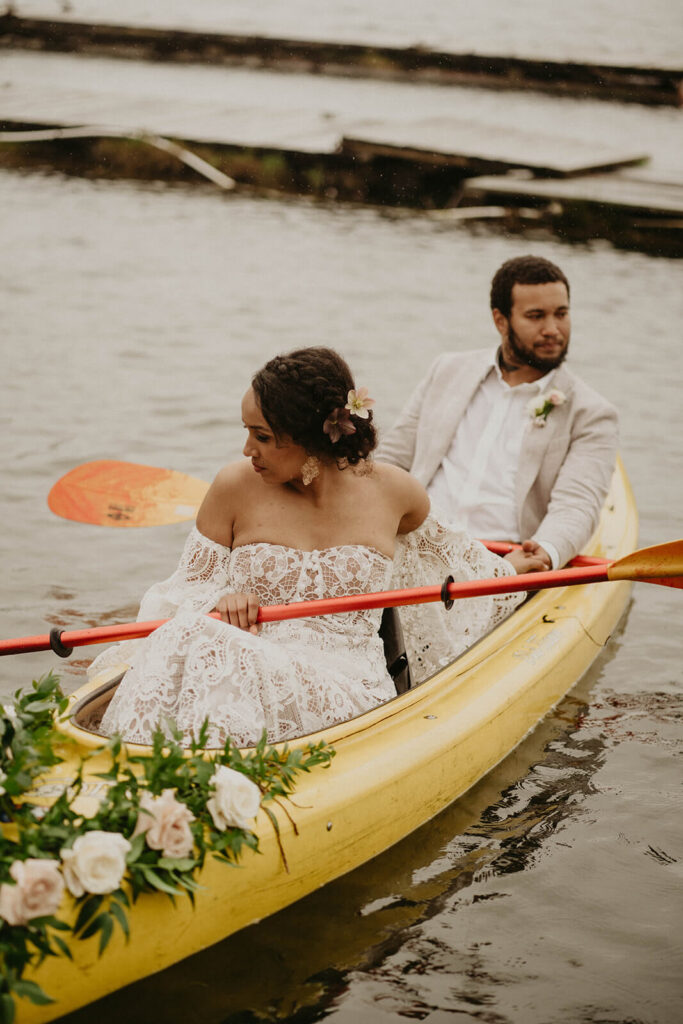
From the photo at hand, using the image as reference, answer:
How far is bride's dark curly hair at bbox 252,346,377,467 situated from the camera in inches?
122

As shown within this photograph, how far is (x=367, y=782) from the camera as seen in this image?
10.2 feet

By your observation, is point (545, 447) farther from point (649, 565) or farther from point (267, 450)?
point (267, 450)

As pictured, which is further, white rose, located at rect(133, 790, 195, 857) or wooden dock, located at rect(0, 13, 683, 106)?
wooden dock, located at rect(0, 13, 683, 106)

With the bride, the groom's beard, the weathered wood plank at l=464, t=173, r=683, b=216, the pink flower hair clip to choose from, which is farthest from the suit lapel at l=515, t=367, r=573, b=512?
the weathered wood plank at l=464, t=173, r=683, b=216

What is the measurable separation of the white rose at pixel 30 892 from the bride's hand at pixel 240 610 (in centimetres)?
94

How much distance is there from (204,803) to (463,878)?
1.04 metres

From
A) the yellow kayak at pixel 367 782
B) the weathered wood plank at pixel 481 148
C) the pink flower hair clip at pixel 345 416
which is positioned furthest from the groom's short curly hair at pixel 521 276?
the weathered wood plank at pixel 481 148

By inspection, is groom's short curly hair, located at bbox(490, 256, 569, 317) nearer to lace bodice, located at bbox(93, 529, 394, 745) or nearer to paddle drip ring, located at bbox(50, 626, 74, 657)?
lace bodice, located at bbox(93, 529, 394, 745)

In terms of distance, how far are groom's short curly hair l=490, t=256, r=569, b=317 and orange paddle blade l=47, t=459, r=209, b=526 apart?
135 centimetres

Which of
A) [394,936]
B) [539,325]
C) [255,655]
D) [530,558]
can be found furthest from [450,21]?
[394,936]

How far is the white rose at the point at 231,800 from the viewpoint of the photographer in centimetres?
263

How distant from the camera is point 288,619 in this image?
10.8 ft

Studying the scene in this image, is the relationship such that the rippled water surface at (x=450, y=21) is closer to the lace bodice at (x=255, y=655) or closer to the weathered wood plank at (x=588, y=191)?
the weathered wood plank at (x=588, y=191)

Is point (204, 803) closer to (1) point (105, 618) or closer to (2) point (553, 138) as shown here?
(1) point (105, 618)
